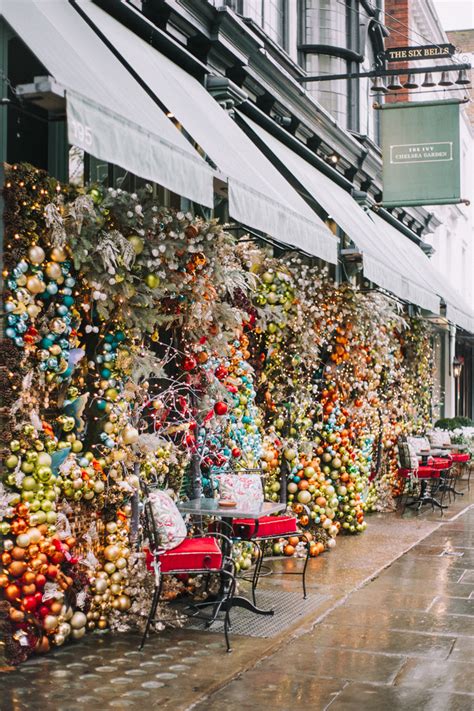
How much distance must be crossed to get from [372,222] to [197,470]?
25.4 feet

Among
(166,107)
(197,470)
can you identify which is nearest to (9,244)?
(166,107)

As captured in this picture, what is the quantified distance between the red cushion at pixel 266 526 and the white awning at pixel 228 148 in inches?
101

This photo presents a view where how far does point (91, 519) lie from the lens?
7.43 meters

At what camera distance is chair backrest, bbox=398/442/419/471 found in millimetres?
15531

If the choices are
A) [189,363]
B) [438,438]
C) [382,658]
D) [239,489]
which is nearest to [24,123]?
[189,363]

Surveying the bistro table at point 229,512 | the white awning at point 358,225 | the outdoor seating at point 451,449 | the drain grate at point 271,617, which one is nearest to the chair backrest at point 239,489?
the bistro table at point 229,512

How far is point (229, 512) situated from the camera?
786 centimetres

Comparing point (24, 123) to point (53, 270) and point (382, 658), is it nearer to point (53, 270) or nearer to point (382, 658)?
point (53, 270)

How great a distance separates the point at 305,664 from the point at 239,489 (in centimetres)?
226

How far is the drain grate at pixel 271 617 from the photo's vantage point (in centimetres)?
761

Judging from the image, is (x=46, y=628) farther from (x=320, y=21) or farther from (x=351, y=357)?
(x=320, y=21)

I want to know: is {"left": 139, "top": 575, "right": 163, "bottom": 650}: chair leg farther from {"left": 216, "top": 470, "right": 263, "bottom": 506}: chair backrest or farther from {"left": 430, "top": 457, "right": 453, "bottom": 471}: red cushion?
{"left": 430, "top": 457, "right": 453, "bottom": 471}: red cushion

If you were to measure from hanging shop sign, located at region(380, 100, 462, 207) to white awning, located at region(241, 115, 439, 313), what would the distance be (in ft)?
2.84

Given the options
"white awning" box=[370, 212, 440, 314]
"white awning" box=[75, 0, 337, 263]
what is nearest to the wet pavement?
"white awning" box=[75, 0, 337, 263]
